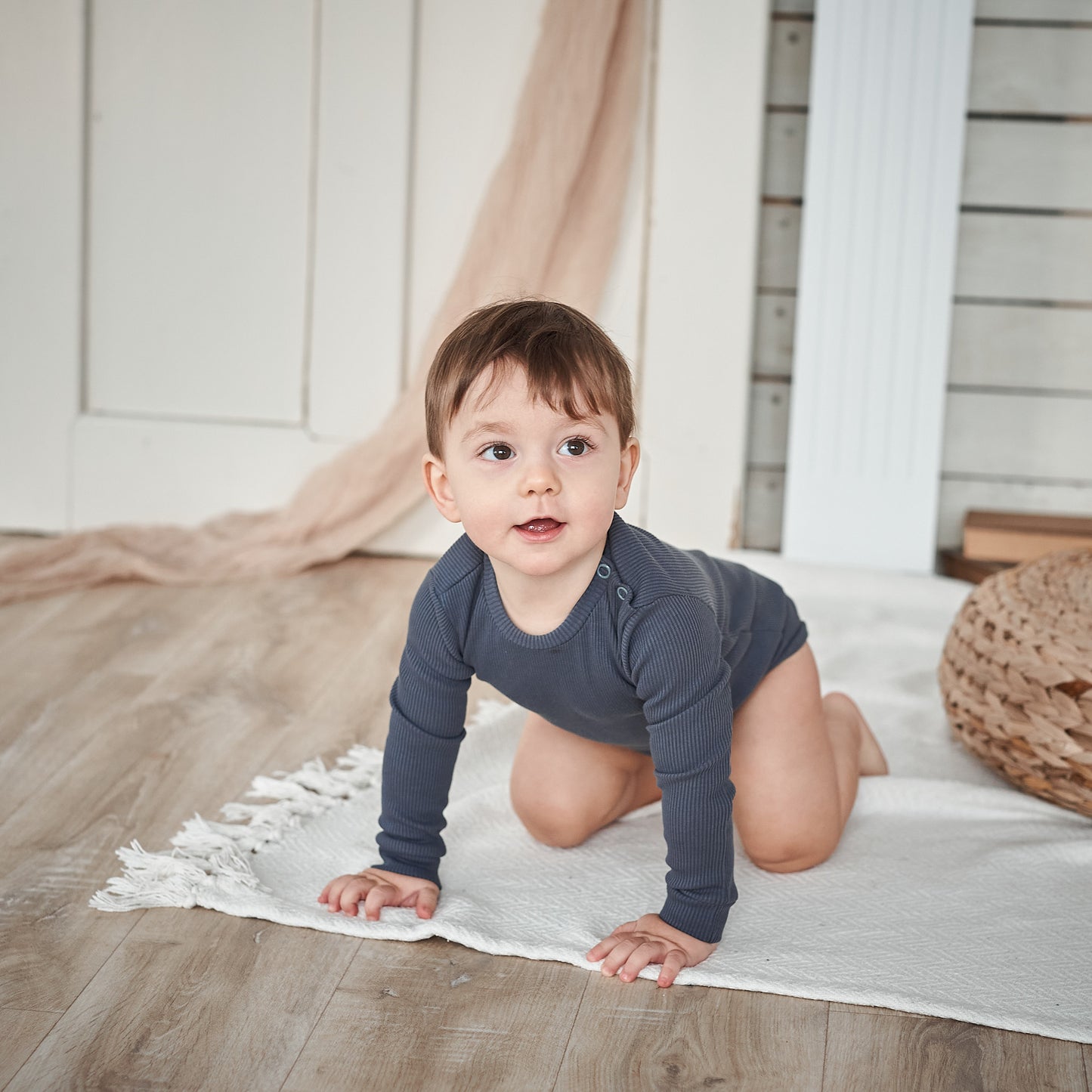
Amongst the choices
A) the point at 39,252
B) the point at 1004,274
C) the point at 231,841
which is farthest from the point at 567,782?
the point at 39,252

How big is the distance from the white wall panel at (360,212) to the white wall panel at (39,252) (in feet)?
1.29

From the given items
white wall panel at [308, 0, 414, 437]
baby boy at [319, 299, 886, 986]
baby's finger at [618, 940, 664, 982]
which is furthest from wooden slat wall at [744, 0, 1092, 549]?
baby's finger at [618, 940, 664, 982]

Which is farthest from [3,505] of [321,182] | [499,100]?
[499,100]

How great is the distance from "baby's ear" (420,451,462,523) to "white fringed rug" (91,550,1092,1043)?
0.32 meters

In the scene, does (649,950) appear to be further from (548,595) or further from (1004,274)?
(1004,274)

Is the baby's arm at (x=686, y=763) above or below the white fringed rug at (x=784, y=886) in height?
above

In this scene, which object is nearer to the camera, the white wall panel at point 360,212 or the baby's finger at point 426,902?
the baby's finger at point 426,902

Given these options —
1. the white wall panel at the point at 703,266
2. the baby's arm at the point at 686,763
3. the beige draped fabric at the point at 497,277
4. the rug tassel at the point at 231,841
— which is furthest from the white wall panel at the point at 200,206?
the baby's arm at the point at 686,763

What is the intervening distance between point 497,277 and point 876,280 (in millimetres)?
564

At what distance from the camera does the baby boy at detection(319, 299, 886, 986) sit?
94 cm

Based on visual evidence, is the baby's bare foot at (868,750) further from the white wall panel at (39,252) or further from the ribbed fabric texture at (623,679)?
the white wall panel at (39,252)

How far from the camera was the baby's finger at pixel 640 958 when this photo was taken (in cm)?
96

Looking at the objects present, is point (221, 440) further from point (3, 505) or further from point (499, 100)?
point (499, 100)

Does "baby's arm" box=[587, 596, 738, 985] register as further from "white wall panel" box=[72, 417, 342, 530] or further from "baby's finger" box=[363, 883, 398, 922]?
"white wall panel" box=[72, 417, 342, 530]
